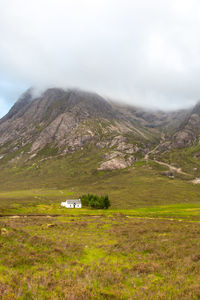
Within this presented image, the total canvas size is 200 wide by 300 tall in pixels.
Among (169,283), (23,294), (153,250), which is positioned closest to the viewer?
(23,294)

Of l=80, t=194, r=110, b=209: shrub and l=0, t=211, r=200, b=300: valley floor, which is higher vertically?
l=0, t=211, r=200, b=300: valley floor

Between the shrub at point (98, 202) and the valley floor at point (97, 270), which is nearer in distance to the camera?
the valley floor at point (97, 270)

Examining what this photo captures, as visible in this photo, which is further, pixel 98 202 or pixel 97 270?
pixel 98 202

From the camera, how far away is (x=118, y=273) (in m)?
14.4

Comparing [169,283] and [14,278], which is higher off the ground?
[14,278]

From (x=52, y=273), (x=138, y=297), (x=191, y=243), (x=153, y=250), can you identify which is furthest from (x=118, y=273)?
(x=191, y=243)

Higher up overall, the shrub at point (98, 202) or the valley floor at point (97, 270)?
the valley floor at point (97, 270)

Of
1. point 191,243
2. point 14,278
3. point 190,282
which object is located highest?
point 14,278

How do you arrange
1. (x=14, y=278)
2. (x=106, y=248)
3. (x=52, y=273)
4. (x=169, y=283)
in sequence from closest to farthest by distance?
(x=14, y=278) → (x=169, y=283) → (x=52, y=273) → (x=106, y=248)

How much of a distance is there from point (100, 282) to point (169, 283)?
193 inches

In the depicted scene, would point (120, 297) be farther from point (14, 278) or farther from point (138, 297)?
point (14, 278)

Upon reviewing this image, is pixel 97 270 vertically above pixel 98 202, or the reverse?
pixel 97 270

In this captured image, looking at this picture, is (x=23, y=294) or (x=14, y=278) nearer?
(x=23, y=294)

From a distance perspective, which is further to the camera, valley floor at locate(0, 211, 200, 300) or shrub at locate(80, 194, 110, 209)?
shrub at locate(80, 194, 110, 209)
